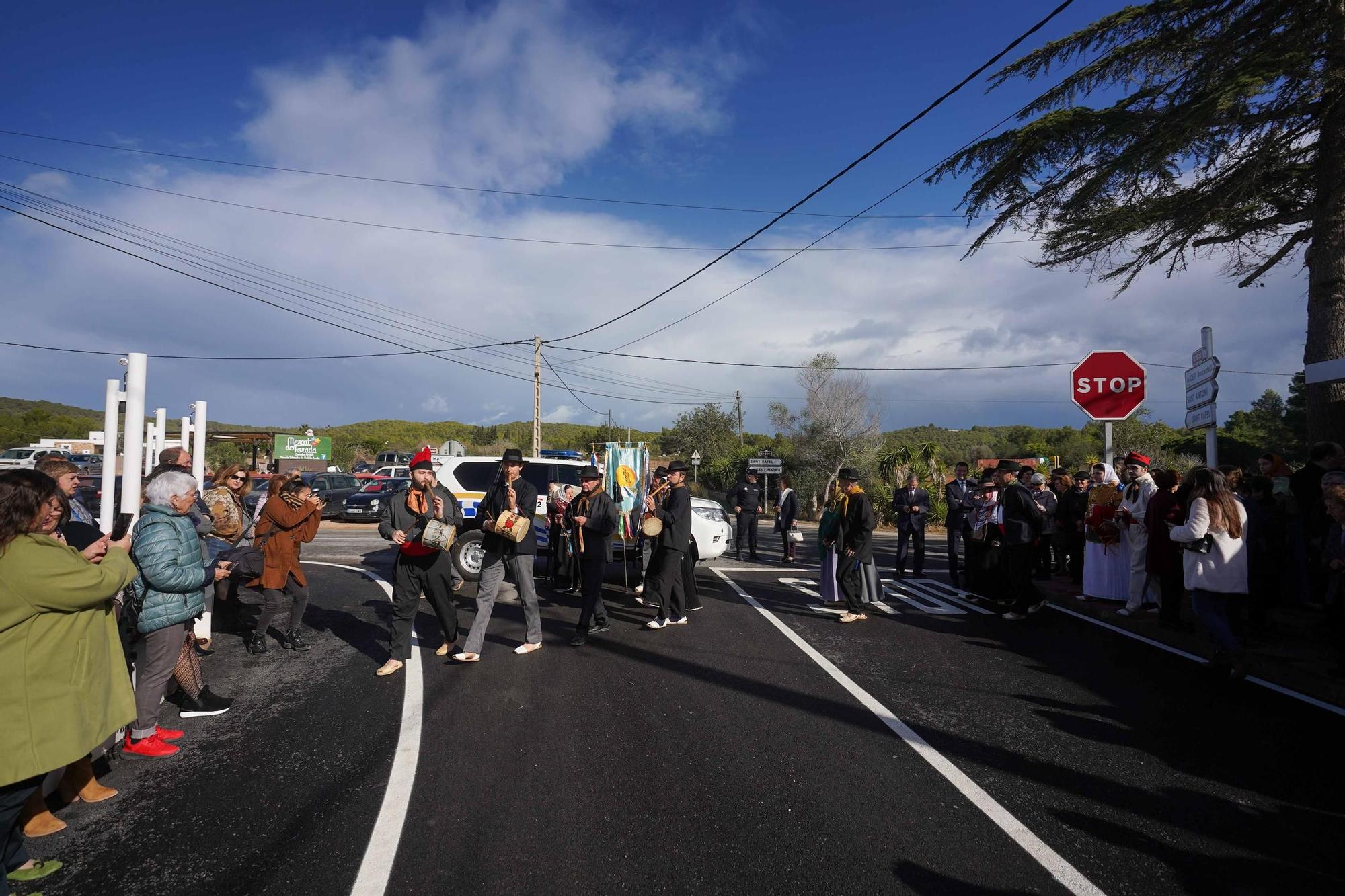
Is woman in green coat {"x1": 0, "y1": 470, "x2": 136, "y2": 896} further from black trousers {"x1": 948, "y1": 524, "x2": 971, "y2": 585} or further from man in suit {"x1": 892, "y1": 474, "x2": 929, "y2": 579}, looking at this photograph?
man in suit {"x1": 892, "y1": 474, "x2": 929, "y2": 579}

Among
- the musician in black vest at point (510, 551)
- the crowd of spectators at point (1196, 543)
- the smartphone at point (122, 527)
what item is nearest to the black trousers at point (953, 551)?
the crowd of spectators at point (1196, 543)

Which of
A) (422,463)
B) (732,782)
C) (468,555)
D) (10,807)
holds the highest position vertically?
(422,463)

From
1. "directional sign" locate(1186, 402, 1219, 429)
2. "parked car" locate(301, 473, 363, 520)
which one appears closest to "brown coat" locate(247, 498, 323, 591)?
"directional sign" locate(1186, 402, 1219, 429)

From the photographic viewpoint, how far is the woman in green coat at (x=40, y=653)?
2680 mm

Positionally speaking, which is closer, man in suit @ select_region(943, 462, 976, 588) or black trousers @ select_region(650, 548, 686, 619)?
black trousers @ select_region(650, 548, 686, 619)

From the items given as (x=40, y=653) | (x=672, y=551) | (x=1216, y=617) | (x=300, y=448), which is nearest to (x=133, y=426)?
(x=40, y=653)

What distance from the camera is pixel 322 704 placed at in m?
5.39

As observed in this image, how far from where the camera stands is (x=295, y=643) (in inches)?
278

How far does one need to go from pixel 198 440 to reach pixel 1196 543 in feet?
30.9

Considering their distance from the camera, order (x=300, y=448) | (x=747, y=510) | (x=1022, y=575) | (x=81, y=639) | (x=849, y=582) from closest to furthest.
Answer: (x=81, y=639) → (x=849, y=582) → (x=1022, y=575) → (x=747, y=510) → (x=300, y=448)

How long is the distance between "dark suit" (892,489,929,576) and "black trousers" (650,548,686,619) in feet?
17.0

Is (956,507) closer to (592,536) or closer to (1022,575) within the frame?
(1022,575)

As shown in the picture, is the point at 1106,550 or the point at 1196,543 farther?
the point at 1106,550

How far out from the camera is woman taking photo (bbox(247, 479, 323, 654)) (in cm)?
698
